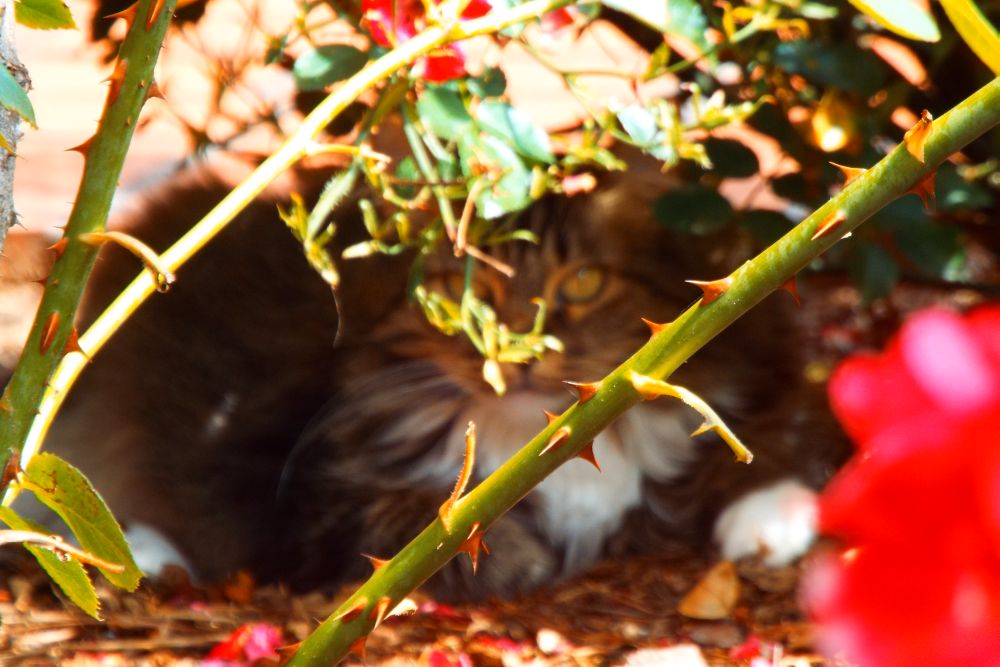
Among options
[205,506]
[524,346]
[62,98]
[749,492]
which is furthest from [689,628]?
[62,98]

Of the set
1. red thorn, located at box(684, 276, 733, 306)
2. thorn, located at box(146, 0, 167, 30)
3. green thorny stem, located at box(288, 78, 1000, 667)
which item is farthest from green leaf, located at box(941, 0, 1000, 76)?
thorn, located at box(146, 0, 167, 30)

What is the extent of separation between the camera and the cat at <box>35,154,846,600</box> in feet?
5.01

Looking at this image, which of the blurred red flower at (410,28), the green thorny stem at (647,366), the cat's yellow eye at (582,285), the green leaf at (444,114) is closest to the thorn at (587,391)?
the green thorny stem at (647,366)

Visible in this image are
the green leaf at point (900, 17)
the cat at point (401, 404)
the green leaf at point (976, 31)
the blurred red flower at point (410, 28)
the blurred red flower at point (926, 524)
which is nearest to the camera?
the blurred red flower at point (926, 524)

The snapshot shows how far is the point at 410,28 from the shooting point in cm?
95

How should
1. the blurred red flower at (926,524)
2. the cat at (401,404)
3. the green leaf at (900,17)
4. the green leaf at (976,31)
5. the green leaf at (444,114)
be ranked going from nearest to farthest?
the blurred red flower at (926,524), the green leaf at (976,31), the green leaf at (900,17), the green leaf at (444,114), the cat at (401,404)

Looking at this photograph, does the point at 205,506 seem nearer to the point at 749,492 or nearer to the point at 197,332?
the point at 197,332

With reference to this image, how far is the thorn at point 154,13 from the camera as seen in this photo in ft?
1.72

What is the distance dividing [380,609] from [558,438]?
12 centimetres

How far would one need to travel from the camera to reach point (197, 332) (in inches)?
66.1

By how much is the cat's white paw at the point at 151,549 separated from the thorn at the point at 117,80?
43.3 inches

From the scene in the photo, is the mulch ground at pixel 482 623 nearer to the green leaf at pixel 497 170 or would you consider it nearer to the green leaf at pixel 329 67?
the green leaf at pixel 497 170

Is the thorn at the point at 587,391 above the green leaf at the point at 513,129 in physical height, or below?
above

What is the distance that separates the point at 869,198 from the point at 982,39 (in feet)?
0.23
